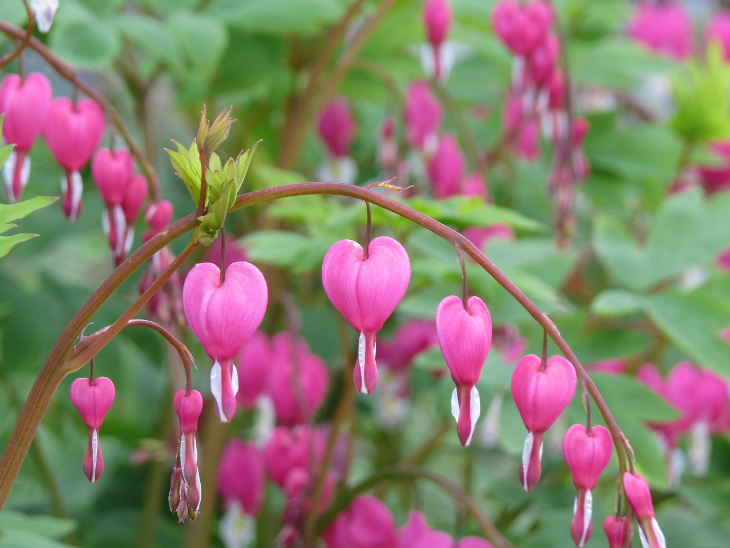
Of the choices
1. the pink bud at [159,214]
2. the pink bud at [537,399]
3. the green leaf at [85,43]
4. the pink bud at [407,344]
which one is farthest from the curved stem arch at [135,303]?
the pink bud at [407,344]

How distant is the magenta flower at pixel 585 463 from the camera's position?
22.1 inches

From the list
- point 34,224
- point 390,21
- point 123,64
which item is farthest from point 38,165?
point 390,21

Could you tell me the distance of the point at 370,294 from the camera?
1.74 ft

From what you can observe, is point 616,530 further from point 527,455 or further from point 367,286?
point 367,286

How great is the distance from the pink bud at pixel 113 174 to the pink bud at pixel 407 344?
0.72 m

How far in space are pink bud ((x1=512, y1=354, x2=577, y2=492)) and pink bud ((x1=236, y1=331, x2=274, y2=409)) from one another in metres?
0.76

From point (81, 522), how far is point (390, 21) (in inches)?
40.8

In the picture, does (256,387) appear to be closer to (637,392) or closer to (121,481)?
(121,481)

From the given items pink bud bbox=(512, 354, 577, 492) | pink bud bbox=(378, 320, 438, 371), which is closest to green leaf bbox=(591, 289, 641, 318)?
pink bud bbox=(378, 320, 438, 371)

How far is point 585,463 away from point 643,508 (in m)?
0.05

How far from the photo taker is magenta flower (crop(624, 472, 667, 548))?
55cm

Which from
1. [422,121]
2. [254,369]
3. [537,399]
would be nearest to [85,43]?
[254,369]

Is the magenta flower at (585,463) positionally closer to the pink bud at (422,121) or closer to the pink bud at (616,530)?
the pink bud at (616,530)

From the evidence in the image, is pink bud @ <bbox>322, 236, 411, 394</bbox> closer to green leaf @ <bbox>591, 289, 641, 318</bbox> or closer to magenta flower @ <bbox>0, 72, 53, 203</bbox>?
Answer: magenta flower @ <bbox>0, 72, 53, 203</bbox>
